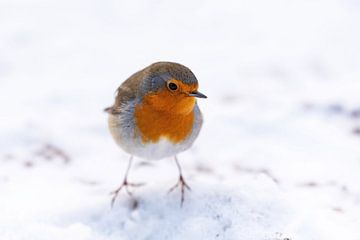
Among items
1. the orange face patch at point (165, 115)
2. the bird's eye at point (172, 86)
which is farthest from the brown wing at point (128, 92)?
the bird's eye at point (172, 86)

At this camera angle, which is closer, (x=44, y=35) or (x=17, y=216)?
(x=17, y=216)

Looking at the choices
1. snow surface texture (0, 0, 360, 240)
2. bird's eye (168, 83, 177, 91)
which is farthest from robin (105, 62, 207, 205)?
snow surface texture (0, 0, 360, 240)

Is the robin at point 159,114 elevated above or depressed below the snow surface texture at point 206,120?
above

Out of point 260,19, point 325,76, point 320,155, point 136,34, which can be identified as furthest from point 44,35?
point 320,155

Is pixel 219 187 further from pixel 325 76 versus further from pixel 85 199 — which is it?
pixel 325 76

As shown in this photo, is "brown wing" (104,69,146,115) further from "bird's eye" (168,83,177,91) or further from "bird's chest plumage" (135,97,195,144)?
"bird's eye" (168,83,177,91)

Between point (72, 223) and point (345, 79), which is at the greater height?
point (345, 79)

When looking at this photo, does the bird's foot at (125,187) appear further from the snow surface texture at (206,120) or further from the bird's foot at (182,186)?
the bird's foot at (182,186)

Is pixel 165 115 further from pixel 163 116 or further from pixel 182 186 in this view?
pixel 182 186
